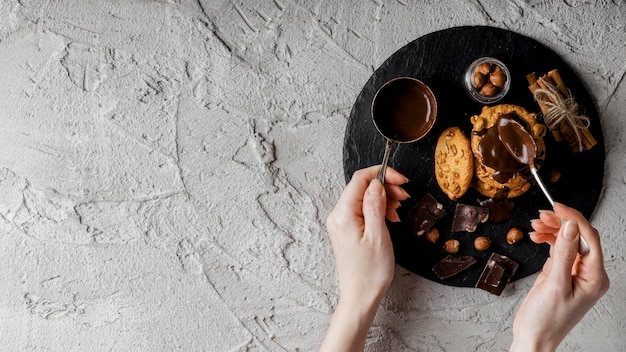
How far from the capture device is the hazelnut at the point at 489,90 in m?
1.72

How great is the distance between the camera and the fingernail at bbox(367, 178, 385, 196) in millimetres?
1682

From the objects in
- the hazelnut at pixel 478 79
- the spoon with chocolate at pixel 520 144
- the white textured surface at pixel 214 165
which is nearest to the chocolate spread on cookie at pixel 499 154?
the spoon with chocolate at pixel 520 144

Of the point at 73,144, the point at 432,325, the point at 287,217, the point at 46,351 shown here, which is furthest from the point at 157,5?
the point at 432,325

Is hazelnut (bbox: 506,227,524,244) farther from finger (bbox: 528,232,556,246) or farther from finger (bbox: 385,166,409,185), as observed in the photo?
finger (bbox: 385,166,409,185)

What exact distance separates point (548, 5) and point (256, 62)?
0.92 m

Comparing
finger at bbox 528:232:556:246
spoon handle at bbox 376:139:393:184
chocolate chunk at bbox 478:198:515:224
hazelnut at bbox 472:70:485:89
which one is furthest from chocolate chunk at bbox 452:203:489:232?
hazelnut at bbox 472:70:485:89

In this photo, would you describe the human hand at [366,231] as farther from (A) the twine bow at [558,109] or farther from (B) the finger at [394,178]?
(A) the twine bow at [558,109]

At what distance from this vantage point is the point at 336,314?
180cm

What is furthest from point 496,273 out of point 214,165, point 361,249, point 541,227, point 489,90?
point 214,165

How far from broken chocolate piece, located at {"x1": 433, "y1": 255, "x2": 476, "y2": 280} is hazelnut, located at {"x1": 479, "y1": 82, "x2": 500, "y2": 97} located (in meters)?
0.50

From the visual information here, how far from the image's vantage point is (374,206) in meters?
1.68

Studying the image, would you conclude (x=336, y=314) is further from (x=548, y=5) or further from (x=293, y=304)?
(x=548, y=5)

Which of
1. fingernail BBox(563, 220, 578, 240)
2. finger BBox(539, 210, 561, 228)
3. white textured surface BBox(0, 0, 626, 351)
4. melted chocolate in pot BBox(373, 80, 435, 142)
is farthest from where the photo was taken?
white textured surface BBox(0, 0, 626, 351)

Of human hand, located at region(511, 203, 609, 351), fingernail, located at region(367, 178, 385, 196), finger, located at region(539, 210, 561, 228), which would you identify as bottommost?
human hand, located at region(511, 203, 609, 351)
